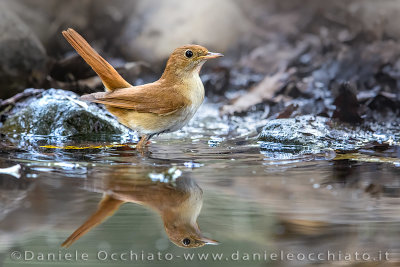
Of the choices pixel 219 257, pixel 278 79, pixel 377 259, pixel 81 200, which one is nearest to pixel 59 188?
pixel 81 200

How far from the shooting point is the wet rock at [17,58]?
6766mm

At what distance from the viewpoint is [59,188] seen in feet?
10.9

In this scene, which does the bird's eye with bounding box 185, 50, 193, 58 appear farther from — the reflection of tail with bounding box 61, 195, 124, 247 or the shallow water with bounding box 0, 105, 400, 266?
the reflection of tail with bounding box 61, 195, 124, 247

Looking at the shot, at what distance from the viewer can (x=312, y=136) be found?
16.1 feet

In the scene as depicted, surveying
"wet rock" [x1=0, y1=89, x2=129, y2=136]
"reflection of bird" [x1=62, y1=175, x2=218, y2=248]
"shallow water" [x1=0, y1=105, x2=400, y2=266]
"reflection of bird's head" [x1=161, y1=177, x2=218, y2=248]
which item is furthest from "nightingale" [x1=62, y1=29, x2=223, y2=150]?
"reflection of bird's head" [x1=161, y1=177, x2=218, y2=248]

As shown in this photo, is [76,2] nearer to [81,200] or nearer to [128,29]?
[128,29]

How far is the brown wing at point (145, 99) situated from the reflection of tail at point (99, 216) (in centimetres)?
156

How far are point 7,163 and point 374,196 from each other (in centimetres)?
244

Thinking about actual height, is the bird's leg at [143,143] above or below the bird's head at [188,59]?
below

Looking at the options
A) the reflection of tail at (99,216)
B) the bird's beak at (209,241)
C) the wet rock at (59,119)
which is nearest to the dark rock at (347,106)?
the wet rock at (59,119)

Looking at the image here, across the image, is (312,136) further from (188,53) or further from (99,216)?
(99,216)

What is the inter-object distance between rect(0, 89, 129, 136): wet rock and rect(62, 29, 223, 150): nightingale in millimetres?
627

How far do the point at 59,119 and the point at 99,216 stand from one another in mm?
2734

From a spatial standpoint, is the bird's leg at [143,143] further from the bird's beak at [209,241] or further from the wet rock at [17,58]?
the wet rock at [17,58]
